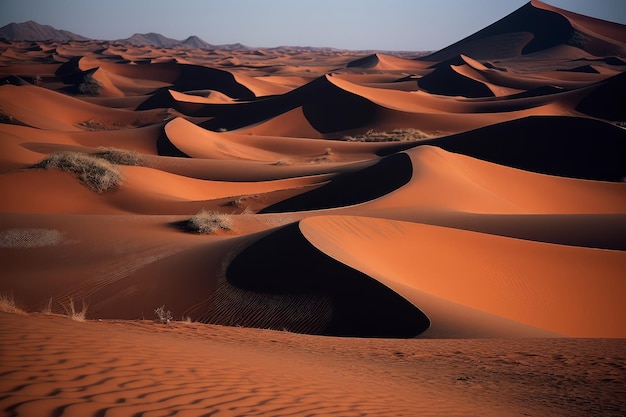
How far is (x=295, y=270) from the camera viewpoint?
972 centimetres

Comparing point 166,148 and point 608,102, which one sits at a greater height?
point 608,102

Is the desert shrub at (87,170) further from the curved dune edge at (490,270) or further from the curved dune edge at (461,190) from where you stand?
the curved dune edge at (490,270)

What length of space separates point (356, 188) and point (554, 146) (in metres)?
13.5

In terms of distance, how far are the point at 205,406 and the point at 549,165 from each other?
27.8 meters

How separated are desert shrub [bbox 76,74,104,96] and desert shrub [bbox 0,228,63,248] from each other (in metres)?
54.8

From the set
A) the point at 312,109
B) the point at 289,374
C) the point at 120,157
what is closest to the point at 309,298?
the point at 289,374

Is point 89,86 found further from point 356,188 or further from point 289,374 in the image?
point 289,374

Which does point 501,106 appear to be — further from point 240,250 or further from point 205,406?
point 205,406

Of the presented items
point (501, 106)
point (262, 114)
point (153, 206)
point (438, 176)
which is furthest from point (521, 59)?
point (153, 206)

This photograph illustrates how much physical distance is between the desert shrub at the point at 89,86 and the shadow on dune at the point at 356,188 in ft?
162

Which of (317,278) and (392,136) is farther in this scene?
(392,136)

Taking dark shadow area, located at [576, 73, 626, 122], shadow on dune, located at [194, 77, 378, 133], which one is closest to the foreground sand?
shadow on dune, located at [194, 77, 378, 133]

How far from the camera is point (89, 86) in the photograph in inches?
2438

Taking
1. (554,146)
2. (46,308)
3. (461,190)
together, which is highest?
(554,146)
